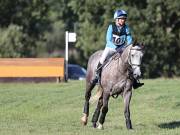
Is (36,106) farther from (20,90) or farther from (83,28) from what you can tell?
(83,28)

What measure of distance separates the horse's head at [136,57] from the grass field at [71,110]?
4.45ft

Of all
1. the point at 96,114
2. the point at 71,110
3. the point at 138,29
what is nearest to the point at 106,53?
the point at 96,114

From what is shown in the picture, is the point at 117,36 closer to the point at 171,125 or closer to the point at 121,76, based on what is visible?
the point at 121,76

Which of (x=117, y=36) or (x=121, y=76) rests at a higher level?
(x=117, y=36)

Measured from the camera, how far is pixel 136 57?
50.4 ft

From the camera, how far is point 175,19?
4953 cm

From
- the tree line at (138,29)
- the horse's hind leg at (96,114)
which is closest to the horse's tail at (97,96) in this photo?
the horse's hind leg at (96,114)

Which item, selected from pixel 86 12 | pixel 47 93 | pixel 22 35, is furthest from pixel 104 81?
pixel 22 35

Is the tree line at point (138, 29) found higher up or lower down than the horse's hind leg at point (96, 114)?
lower down

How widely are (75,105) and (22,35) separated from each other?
120 feet

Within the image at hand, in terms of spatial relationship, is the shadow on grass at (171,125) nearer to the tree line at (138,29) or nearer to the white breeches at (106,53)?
the white breeches at (106,53)

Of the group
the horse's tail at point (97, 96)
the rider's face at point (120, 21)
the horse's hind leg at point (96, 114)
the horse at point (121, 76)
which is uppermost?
the rider's face at point (120, 21)

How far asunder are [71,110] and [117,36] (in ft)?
21.7

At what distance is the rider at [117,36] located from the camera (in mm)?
16228
